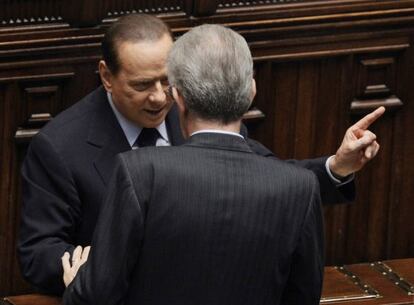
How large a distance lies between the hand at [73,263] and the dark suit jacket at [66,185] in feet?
0.65

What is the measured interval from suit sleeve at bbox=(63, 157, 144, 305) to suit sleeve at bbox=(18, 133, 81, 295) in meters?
0.72

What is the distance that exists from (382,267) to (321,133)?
51cm

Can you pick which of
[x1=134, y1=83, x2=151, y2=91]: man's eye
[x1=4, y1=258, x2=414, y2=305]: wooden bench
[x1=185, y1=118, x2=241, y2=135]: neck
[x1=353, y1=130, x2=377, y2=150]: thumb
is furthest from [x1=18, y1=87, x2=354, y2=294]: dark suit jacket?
[x1=185, y1=118, x2=241, y2=135]: neck

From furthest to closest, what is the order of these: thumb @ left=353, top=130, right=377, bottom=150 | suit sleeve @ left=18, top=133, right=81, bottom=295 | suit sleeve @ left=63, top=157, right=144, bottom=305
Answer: suit sleeve @ left=18, top=133, right=81, bottom=295, thumb @ left=353, top=130, right=377, bottom=150, suit sleeve @ left=63, top=157, right=144, bottom=305

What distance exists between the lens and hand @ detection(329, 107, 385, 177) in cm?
354

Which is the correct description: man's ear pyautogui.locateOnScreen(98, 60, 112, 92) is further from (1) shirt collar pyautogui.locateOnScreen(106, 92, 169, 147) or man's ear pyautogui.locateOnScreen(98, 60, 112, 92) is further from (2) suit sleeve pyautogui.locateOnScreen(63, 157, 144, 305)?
(2) suit sleeve pyautogui.locateOnScreen(63, 157, 144, 305)

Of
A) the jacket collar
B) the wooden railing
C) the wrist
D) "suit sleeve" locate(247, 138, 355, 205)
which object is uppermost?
the wooden railing

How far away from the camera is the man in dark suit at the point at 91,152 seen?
373 centimetres

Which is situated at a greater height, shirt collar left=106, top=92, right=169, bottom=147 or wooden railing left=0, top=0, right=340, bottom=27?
wooden railing left=0, top=0, right=340, bottom=27

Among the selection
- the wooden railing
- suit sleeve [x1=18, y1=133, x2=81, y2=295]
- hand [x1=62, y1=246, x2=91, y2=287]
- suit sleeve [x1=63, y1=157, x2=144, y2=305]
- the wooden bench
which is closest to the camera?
suit sleeve [x1=63, y1=157, x2=144, y2=305]

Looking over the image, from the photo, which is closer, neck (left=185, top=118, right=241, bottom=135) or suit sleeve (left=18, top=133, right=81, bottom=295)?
neck (left=185, top=118, right=241, bottom=135)

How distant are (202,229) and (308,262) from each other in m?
0.26

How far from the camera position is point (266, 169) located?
3008 millimetres

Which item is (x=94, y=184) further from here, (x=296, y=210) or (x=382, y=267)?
(x=382, y=267)
